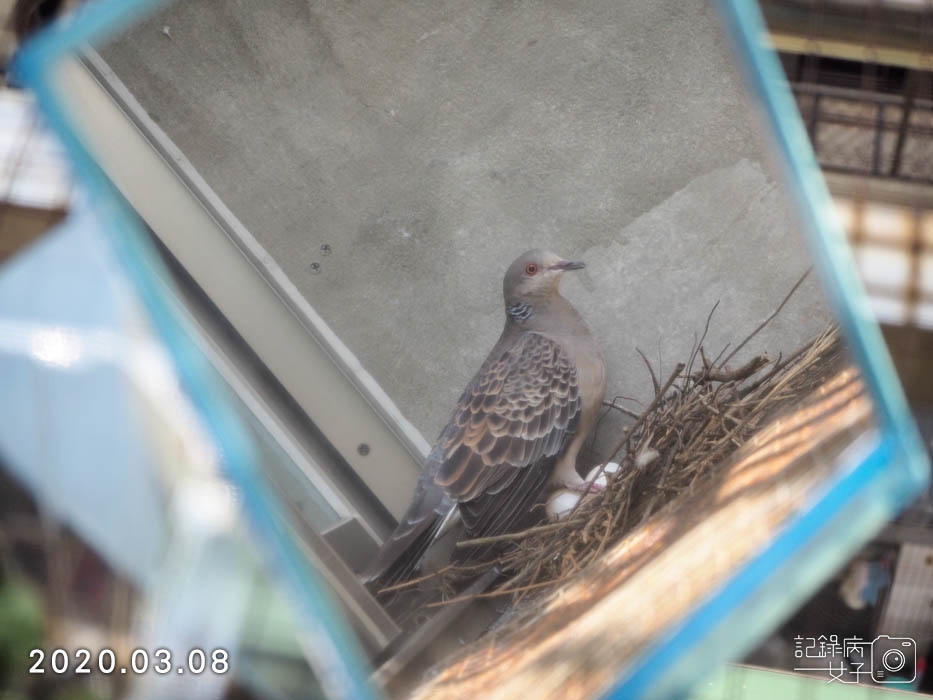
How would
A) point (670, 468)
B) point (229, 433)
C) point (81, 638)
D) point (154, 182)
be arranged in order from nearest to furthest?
point (229, 433)
point (81, 638)
point (670, 468)
point (154, 182)

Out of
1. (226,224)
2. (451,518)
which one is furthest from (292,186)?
(451,518)

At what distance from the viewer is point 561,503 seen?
6.23ft

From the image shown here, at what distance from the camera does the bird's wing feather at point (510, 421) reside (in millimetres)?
1856

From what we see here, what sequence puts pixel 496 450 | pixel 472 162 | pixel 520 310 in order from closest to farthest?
1. pixel 496 450
2. pixel 520 310
3. pixel 472 162

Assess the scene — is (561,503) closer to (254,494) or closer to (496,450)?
(496,450)

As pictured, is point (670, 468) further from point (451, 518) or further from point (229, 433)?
point (229, 433)

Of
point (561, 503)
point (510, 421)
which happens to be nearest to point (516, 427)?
point (510, 421)

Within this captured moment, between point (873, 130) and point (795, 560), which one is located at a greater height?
point (873, 130)

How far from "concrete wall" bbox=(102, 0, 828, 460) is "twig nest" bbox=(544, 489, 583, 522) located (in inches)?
12.7

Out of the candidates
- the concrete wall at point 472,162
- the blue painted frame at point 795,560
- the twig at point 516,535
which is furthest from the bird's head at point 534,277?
the blue painted frame at point 795,560

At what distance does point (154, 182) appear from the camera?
208cm

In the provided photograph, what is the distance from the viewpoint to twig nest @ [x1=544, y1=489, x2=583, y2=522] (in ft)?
6.18

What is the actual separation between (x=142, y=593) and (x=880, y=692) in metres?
1.84
